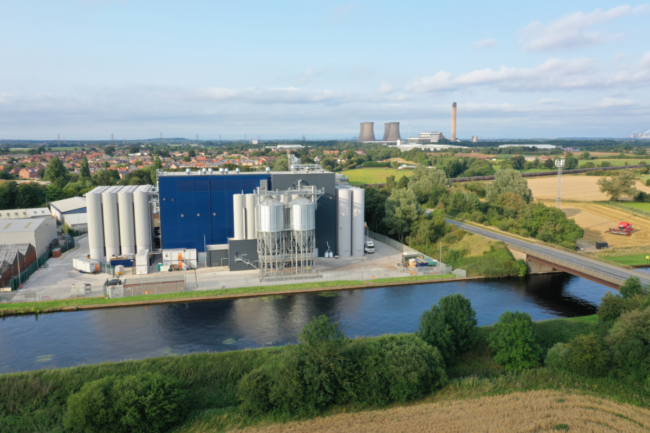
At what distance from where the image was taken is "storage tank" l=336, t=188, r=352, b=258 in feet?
153

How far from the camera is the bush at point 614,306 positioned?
92.6ft

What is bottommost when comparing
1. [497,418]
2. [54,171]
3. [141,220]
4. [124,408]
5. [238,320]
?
[238,320]

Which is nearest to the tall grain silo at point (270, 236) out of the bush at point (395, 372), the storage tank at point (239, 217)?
the storage tank at point (239, 217)

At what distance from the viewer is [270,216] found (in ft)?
130

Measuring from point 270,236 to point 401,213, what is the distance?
18023mm

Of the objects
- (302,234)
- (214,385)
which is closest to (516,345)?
(214,385)

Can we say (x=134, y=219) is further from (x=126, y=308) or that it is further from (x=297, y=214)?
(x=297, y=214)

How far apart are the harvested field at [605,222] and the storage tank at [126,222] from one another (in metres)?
50.4

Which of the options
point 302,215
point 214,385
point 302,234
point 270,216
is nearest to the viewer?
point 214,385

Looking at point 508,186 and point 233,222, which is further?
point 508,186

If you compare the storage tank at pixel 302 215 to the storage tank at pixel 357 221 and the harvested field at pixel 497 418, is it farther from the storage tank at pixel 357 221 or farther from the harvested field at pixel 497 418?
the harvested field at pixel 497 418

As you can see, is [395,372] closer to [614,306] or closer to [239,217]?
[614,306]

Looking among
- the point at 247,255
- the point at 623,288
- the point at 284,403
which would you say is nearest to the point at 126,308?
the point at 247,255

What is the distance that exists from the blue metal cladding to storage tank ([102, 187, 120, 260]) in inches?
172
